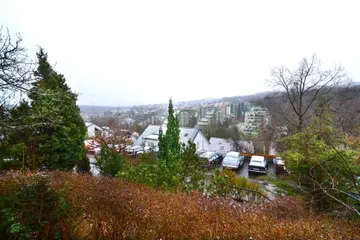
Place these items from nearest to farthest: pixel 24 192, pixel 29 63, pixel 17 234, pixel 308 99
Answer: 1. pixel 17 234
2. pixel 24 192
3. pixel 29 63
4. pixel 308 99

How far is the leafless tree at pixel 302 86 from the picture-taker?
29.8 ft

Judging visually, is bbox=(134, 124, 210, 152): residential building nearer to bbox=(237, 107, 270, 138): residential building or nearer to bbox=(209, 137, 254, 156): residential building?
bbox=(209, 137, 254, 156): residential building

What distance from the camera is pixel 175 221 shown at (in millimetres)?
2775

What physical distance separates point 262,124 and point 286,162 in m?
11.9

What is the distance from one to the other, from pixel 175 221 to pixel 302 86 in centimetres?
1020

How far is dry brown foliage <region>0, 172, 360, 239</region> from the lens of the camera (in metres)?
2.39

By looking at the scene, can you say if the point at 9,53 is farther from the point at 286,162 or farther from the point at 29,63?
the point at 286,162

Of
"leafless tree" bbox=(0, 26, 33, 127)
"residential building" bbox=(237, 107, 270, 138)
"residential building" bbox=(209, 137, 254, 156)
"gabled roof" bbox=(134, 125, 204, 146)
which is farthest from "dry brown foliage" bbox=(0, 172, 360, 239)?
"gabled roof" bbox=(134, 125, 204, 146)

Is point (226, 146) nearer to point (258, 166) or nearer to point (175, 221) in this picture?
point (258, 166)

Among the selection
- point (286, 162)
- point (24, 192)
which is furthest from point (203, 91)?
point (24, 192)

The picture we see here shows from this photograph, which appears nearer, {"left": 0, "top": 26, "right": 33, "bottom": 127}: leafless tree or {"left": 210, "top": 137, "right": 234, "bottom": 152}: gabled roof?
{"left": 0, "top": 26, "right": 33, "bottom": 127}: leafless tree

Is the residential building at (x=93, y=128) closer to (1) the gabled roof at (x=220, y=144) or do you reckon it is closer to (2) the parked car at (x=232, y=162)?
(1) the gabled roof at (x=220, y=144)

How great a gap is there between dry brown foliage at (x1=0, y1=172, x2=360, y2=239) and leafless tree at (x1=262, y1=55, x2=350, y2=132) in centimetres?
750

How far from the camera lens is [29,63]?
3.77 metres
